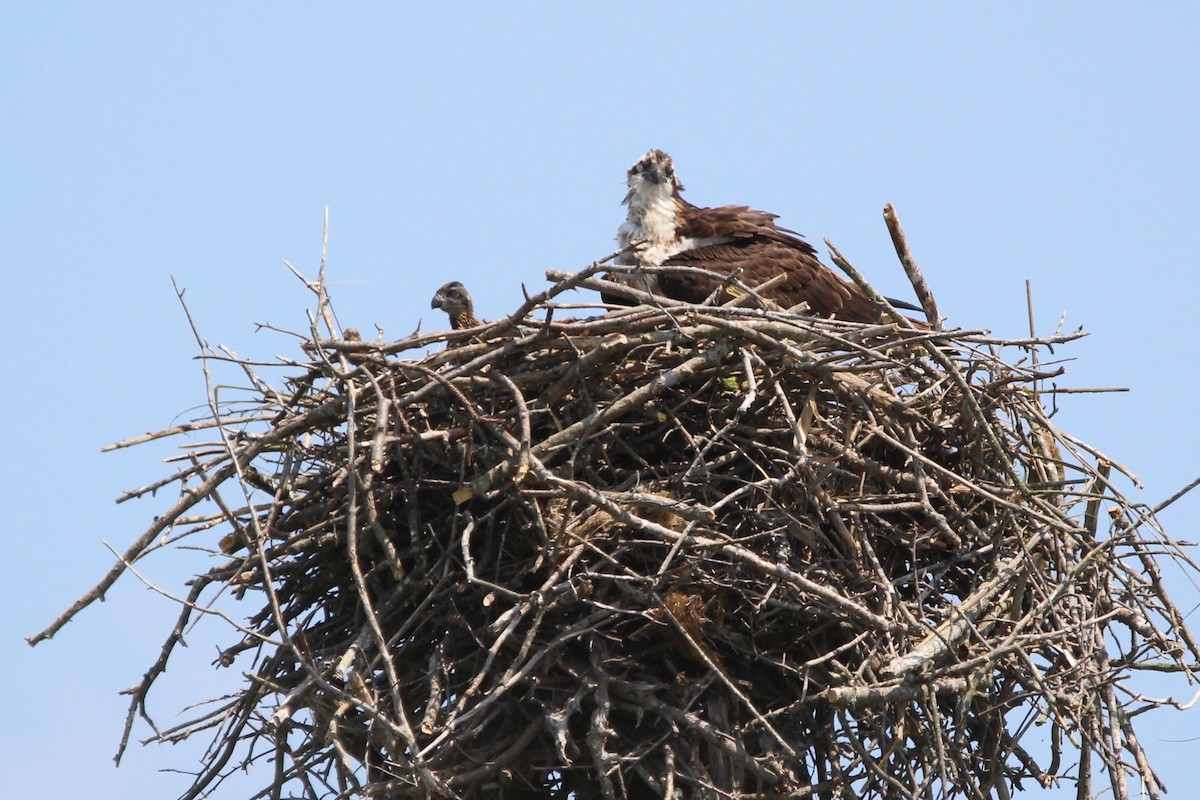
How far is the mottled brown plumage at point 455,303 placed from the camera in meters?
7.27

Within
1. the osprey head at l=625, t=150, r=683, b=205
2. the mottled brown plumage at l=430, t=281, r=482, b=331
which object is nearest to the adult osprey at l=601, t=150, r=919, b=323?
the osprey head at l=625, t=150, r=683, b=205

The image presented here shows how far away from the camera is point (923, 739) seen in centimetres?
542

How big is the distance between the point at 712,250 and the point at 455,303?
4.61 feet

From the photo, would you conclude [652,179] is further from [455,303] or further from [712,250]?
[455,303]

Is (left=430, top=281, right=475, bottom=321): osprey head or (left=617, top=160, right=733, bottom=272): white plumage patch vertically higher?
(left=617, top=160, right=733, bottom=272): white plumage patch

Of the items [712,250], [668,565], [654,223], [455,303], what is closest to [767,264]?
[712,250]

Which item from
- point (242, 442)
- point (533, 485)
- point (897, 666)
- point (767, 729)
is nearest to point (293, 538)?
point (242, 442)

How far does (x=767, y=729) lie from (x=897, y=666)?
1.74ft

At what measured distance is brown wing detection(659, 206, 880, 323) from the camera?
7344mm

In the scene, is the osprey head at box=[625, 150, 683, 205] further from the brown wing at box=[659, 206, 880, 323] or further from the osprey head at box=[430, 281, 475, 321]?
the osprey head at box=[430, 281, 475, 321]

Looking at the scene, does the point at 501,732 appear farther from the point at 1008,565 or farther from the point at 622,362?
the point at 1008,565

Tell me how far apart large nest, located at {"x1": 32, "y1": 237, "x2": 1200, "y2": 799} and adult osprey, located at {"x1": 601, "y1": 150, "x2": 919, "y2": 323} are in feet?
4.77

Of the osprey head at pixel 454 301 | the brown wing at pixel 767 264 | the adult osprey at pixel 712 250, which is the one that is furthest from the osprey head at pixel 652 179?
the osprey head at pixel 454 301

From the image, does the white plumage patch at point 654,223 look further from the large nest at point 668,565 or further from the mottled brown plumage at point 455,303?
the large nest at point 668,565
